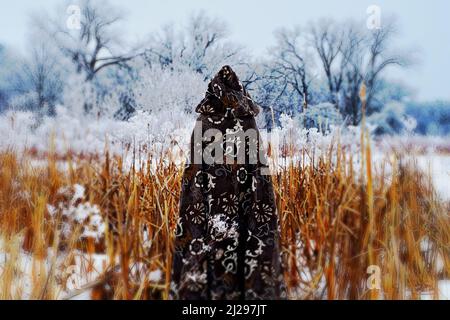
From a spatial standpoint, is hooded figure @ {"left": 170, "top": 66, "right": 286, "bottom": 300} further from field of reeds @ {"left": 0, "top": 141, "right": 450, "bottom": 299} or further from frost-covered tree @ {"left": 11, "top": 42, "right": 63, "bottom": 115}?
frost-covered tree @ {"left": 11, "top": 42, "right": 63, "bottom": 115}

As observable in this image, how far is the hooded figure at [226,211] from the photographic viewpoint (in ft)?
5.02

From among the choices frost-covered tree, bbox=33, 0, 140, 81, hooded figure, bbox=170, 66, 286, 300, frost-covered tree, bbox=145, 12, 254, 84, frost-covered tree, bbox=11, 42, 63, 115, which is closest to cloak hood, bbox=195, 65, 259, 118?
hooded figure, bbox=170, 66, 286, 300

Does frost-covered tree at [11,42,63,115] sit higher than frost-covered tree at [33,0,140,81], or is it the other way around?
frost-covered tree at [33,0,140,81]

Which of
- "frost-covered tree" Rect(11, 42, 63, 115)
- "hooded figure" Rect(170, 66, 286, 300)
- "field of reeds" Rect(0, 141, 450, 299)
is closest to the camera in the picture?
"hooded figure" Rect(170, 66, 286, 300)

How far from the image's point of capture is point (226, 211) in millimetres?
1560

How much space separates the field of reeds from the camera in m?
1.65

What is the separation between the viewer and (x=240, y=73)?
5.86 feet

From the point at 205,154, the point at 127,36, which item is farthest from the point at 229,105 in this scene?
the point at 127,36

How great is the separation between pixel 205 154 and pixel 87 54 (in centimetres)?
68

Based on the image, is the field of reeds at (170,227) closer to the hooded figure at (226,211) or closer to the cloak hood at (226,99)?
the hooded figure at (226,211)

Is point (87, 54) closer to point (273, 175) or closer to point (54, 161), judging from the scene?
point (54, 161)

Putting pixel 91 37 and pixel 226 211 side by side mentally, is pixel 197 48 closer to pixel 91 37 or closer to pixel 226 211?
pixel 91 37

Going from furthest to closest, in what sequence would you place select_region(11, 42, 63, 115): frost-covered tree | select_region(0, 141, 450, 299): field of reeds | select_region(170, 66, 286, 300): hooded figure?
select_region(11, 42, 63, 115): frost-covered tree
select_region(0, 141, 450, 299): field of reeds
select_region(170, 66, 286, 300): hooded figure

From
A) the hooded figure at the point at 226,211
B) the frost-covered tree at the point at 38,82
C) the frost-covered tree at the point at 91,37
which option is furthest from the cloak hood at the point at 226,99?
the frost-covered tree at the point at 38,82
